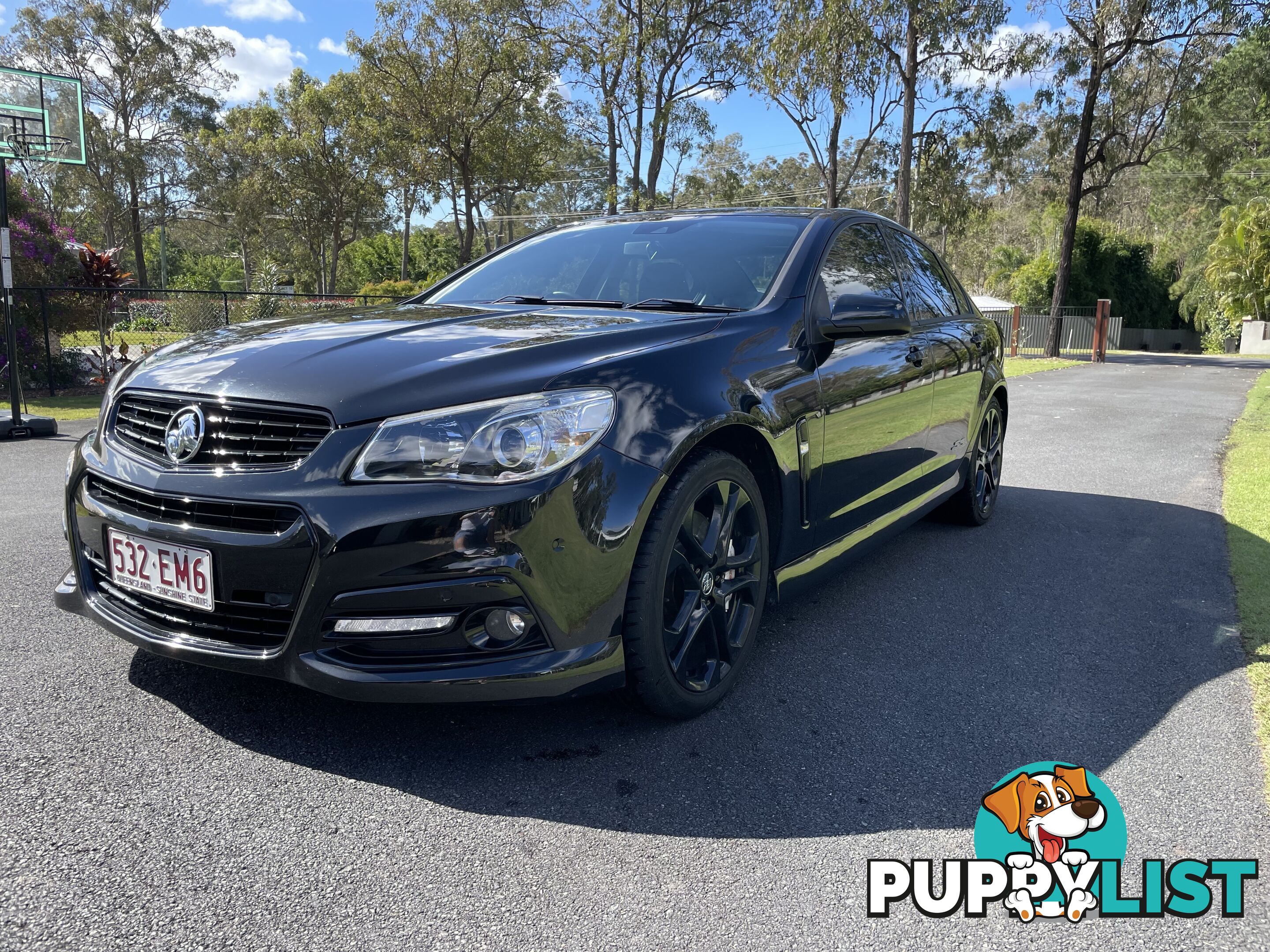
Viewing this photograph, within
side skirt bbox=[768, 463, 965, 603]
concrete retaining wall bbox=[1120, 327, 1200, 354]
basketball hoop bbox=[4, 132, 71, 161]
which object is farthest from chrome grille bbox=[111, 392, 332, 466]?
concrete retaining wall bbox=[1120, 327, 1200, 354]

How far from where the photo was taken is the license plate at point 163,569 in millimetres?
2350

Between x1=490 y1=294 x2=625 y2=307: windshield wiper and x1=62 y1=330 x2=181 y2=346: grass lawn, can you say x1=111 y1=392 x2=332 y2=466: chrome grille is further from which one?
x1=62 y1=330 x2=181 y2=346: grass lawn

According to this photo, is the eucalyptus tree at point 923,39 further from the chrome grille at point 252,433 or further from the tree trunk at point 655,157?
the chrome grille at point 252,433

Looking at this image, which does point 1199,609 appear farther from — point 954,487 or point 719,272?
point 719,272

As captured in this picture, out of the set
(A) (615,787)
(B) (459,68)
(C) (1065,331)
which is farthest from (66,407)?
(C) (1065,331)

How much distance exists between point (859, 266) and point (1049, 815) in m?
2.40

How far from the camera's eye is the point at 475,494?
2252 mm

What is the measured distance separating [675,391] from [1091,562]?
3208 mm

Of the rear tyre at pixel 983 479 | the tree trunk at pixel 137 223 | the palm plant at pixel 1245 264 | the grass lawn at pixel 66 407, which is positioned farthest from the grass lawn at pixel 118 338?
the palm plant at pixel 1245 264

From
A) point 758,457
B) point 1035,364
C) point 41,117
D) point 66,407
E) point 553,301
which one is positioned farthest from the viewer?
point 1035,364

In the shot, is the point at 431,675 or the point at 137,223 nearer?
the point at 431,675

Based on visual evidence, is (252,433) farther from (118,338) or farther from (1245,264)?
(1245,264)

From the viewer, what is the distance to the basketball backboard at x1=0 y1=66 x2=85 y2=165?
9805 mm

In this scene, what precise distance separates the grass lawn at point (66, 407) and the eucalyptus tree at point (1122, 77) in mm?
23684
